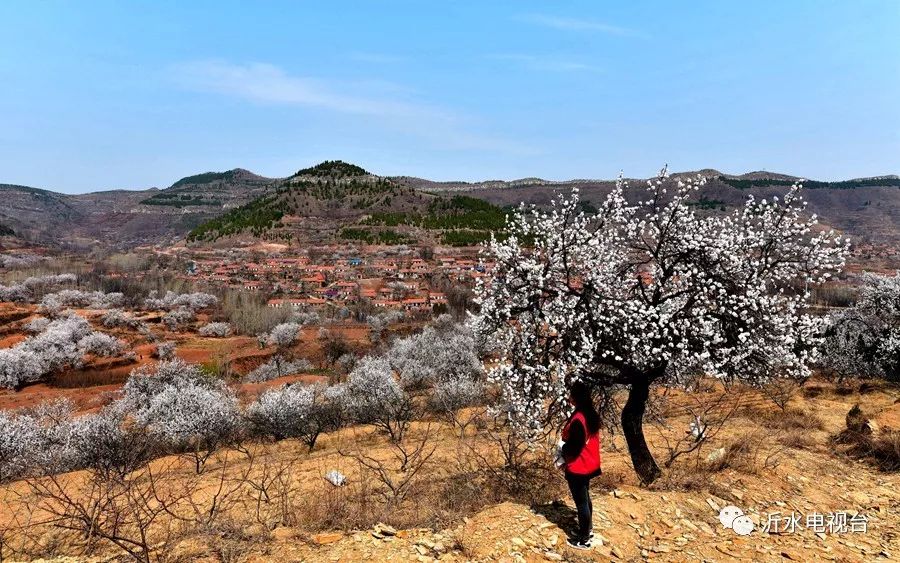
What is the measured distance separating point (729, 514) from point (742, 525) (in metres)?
0.24

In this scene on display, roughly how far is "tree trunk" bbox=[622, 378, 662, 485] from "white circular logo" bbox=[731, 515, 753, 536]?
1.47 meters

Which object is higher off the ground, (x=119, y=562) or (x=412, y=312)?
(x=119, y=562)

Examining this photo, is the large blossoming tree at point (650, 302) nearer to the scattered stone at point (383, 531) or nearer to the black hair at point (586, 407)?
the black hair at point (586, 407)

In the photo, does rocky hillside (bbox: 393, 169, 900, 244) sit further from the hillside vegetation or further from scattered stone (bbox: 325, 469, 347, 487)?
scattered stone (bbox: 325, 469, 347, 487)

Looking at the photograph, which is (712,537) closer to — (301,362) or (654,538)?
(654,538)

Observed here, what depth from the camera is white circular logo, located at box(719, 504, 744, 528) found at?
23.3 feet

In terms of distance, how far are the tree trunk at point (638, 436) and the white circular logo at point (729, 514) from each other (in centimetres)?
125

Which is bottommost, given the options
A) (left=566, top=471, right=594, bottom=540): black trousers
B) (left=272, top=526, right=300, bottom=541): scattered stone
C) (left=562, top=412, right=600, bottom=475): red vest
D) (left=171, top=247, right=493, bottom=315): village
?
(left=171, top=247, right=493, bottom=315): village

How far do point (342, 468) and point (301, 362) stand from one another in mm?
29801

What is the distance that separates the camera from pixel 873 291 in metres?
24.8

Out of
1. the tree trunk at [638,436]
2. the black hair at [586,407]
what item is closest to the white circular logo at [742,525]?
the tree trunk at [638,436]

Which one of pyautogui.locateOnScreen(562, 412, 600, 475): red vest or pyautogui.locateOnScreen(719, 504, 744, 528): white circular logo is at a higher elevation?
pyautogui.locateOnScreen(562, 412, 600, 475): red vest

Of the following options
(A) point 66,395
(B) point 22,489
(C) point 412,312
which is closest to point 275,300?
(C) point 412,312

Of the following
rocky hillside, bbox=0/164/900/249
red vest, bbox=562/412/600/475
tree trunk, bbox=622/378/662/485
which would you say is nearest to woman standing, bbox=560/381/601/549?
red vest, bbox=562/412/600/475
